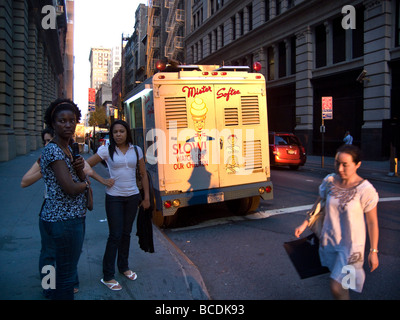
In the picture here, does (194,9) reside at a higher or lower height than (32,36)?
higher

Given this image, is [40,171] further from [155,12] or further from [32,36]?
[155,12]

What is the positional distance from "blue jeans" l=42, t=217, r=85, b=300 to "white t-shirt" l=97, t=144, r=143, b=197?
1203mm

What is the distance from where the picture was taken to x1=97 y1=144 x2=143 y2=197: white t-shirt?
13.1 feet

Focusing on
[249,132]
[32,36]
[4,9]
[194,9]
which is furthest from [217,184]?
[194,9]

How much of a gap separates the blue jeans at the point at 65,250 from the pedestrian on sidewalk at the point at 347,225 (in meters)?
2.04

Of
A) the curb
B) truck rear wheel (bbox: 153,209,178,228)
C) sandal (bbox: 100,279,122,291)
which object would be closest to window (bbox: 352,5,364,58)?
truck rear wheel (bbox: 153,209,178,228)

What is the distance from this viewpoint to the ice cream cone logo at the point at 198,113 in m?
6.54

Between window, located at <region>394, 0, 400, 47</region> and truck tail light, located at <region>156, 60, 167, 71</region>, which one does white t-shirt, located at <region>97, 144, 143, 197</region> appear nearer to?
truck tail light, located at <region>156, 60, 167, 71</region>

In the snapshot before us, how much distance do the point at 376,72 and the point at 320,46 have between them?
565cm

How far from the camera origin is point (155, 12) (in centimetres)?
5756

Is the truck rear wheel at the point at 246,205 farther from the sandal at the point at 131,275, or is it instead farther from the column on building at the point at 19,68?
the column on building at the point at 19,68
